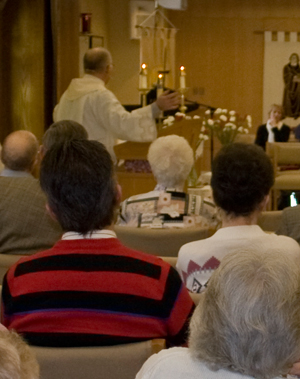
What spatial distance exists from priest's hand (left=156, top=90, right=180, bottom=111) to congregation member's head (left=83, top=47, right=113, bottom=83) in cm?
76

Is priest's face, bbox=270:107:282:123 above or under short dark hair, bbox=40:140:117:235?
under

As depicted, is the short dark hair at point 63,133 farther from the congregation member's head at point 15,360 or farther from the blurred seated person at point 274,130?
the blurred seated person at point 274,130

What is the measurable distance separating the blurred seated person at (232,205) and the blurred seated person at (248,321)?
1069 mm

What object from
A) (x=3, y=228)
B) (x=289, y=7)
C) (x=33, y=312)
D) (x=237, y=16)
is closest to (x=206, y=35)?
(x=237, y=16)

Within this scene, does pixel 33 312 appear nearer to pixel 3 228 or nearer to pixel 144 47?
pixel 3 228

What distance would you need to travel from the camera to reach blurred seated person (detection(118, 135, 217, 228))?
347 centimetres

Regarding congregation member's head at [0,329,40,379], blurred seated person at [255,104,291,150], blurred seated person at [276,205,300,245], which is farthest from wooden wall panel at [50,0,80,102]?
congregation member's head at [0,329,40,379]

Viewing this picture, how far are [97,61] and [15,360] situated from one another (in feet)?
15.0

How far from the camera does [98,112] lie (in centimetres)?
554

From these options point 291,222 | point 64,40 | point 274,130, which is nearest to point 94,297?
point 291,222

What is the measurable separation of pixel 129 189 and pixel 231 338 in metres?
4.01

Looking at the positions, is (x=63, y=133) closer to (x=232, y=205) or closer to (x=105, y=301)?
(x=232, y=205)

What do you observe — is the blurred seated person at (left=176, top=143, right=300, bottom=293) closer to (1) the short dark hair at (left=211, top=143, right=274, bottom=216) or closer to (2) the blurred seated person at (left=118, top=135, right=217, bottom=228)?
(1) the short dark hair at (left=211, top=143, right=274, bottom=216)

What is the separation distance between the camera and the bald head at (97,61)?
17.5 ft
